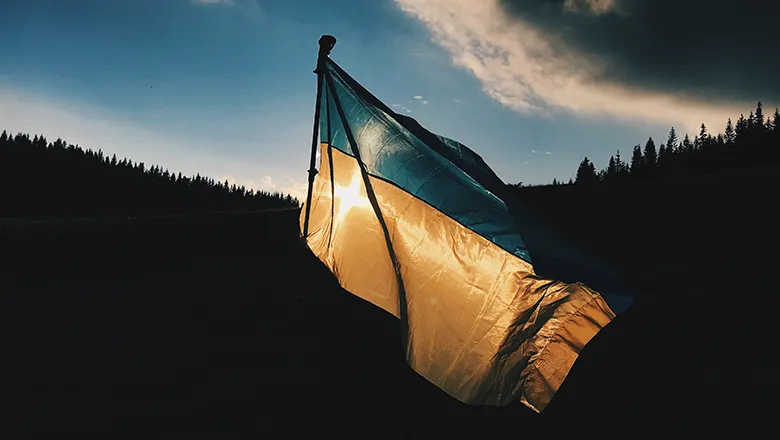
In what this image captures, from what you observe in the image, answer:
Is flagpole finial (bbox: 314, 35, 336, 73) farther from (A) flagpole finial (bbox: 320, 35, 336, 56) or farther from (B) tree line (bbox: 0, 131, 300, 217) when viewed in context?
(B) tree line (bbox: 0, 131, 300, 217)

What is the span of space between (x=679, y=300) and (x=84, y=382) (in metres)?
10.5

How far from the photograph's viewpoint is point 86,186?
113062 mm

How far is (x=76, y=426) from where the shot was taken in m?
6.19

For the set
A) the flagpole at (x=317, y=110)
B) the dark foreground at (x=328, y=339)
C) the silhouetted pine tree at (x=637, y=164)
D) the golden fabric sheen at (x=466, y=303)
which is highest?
the silhouetted pine tree at (x=637, y=164)

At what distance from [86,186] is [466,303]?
130633 millimetres

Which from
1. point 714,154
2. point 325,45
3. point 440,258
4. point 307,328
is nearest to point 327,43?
point 325,45

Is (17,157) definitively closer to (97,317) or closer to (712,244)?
(97,317)

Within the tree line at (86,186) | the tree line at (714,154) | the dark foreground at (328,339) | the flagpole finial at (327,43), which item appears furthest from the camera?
the tree line at (86,186)

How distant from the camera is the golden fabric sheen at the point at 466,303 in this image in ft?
13.1

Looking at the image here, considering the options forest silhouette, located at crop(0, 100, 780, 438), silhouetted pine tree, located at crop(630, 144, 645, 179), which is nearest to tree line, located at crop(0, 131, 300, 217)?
silhouetted pine tree, located at crop(630, 144, 645, 179)

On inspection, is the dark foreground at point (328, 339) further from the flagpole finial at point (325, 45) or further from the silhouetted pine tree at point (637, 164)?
the silhouetted pine tree at point (637, 164)

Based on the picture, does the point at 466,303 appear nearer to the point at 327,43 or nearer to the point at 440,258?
the point at 440,258

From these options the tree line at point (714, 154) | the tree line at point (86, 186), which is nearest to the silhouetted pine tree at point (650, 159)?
the tree line at point (714, 154)

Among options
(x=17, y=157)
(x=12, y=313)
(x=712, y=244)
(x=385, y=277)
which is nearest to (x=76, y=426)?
(x=385, y=277)
